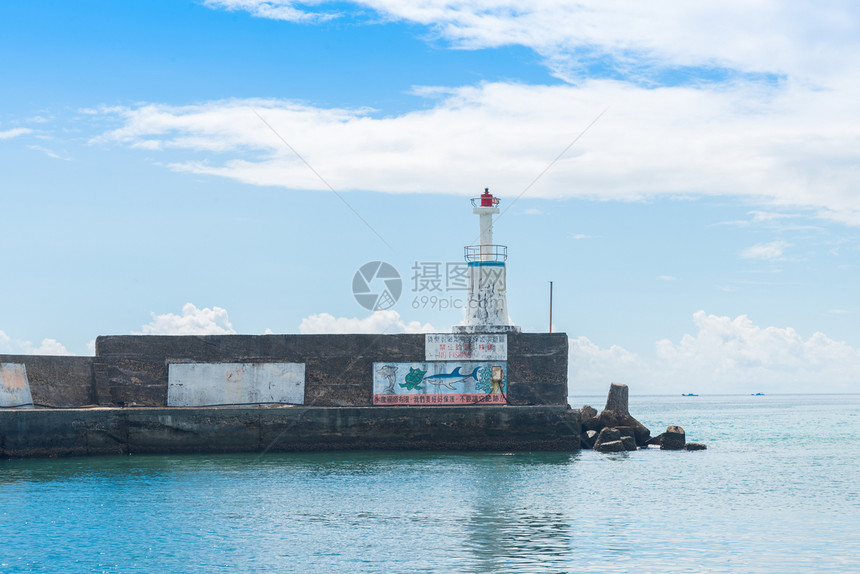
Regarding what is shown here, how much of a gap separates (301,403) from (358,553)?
12.6 meters

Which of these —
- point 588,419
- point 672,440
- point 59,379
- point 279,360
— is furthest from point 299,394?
point 672,440

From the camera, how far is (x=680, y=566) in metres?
13.1

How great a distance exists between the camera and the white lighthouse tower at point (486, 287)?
27469mm

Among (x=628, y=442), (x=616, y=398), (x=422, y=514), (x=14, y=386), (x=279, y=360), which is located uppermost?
(x=279, y=360)

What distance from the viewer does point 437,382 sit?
26.2 metres

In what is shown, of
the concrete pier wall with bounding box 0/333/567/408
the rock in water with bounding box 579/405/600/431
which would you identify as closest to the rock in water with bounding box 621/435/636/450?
the rock in water with bounding box 579/405/600/431

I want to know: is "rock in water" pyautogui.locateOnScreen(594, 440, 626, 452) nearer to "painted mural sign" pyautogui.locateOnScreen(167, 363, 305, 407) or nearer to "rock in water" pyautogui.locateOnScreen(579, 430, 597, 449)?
"rock in water" pyautogui.locateOnScreen(579, 430, 597, 449)

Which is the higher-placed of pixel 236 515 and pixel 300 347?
pixel 300 347

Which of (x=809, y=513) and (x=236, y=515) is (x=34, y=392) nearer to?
(x=236, y=515)

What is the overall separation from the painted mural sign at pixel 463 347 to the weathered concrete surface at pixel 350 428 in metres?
1.67

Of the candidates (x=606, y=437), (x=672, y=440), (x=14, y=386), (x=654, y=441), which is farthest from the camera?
(x=654, y=441)

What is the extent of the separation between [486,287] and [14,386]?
562 inches

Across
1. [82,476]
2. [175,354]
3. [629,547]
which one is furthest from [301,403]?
[629,547]

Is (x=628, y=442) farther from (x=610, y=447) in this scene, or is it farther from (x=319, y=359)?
(x=319, y=359)
